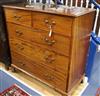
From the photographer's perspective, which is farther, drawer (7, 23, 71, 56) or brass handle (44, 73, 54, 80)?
brass handle (44, 73, 54, 80)

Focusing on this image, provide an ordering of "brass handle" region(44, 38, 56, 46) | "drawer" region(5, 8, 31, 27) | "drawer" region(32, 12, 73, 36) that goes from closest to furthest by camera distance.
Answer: "drawer" region(32, 12, 73, 36) < "brass handle" region(44, 38, 56, 46) < "drawer" region(5, 8, 31, 27)

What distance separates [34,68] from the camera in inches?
67.4

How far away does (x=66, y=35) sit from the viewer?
1.25 m

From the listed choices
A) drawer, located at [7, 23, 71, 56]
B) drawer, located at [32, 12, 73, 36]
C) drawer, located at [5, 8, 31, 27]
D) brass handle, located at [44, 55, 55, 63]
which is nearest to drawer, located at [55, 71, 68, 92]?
brass handle, located at [44, 55, 55, 63]

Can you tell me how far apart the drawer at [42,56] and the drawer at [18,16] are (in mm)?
246

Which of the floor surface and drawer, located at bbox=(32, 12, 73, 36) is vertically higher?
drawer, located at bbox=(32, 12, 73, 36)

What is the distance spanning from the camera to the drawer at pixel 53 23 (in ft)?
3.98

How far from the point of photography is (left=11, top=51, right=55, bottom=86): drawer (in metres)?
1.58

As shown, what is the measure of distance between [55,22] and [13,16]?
24.1 inches

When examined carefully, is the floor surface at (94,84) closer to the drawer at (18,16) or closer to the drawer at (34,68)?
the drawer at (34,68)

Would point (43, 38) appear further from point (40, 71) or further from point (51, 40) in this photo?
point (40, 71)

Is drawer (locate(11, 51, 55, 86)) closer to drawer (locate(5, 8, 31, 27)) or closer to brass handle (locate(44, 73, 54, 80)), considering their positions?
brass handle (locate(44, 73, 54, 80))

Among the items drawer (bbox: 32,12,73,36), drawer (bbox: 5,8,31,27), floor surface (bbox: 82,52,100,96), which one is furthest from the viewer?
floor surface (bbox: 82,52,100,96)

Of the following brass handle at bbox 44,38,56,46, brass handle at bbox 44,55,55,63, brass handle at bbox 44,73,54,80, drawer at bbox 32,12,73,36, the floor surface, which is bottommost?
the floor surface
